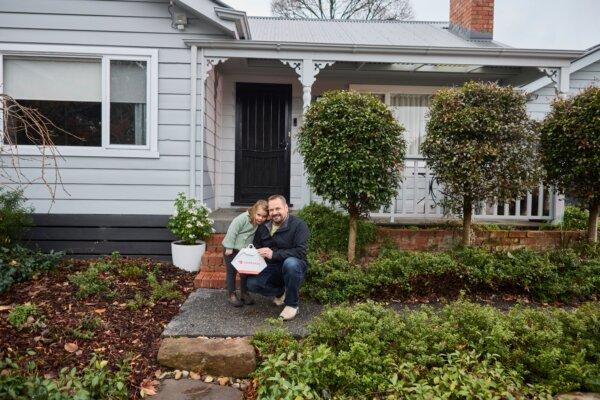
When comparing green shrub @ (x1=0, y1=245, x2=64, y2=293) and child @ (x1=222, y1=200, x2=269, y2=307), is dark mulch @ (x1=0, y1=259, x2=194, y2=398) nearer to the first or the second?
green shrub @ (x1=0, y1=245, x2=64, y2=293)

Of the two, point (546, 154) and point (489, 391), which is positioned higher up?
point (546, 154)

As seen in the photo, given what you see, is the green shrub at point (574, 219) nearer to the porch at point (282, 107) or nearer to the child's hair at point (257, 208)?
the porch at point (282, 107)

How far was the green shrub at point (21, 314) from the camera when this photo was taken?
4.14 meters

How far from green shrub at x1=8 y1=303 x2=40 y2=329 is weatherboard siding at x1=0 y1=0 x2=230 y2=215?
2423 mm

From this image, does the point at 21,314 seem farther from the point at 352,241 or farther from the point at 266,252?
the point at 352,241

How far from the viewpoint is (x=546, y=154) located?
6.27 metres

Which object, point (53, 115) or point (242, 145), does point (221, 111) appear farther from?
point (53, 115)

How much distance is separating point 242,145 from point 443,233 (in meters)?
4.17

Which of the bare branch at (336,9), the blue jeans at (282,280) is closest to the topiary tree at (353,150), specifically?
the blue jeans at (282,280)

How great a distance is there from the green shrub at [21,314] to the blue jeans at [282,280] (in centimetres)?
198

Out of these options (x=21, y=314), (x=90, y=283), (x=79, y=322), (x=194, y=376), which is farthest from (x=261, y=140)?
(x=194, y=376)

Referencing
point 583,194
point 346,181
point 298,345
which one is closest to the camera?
point 298,345

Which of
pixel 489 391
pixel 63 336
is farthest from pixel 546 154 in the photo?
pixel 63 336

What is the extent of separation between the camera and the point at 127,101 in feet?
21.9
